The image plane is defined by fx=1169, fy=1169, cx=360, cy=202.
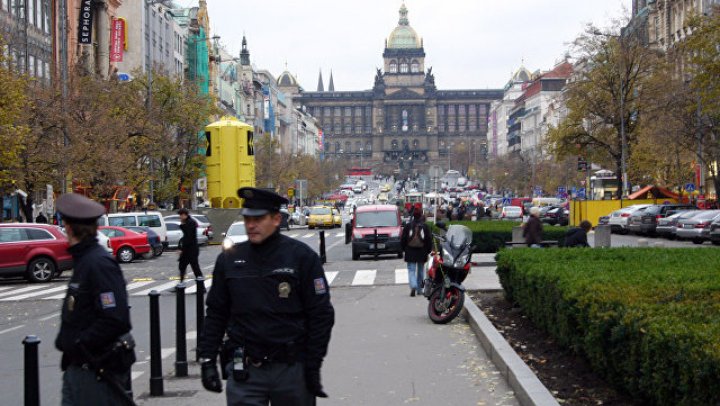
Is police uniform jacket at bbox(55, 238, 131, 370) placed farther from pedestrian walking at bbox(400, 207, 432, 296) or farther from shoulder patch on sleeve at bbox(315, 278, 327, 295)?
pedestrian walking at bbox(400, 207, 432, 296)

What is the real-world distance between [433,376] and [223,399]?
2276 mm

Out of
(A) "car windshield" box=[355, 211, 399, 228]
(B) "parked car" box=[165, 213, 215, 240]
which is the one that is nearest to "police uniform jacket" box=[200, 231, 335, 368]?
(A) "car windshield" box=[355, 211, 399, 228]

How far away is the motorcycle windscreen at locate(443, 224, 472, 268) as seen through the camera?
16.5 metres

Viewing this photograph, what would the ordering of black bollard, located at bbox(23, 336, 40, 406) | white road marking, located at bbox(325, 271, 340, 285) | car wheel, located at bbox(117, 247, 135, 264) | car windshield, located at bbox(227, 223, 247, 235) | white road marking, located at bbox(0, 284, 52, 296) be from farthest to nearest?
car wheel, located at bbox(117, 247, 135, 264) → car windshield, located at bbox(227, 223, 247, 235) → white road marking, located at bbox(325, 271, 340, 285) → white road marking, located at bbox(0, 284, 52, 296) → black bollard, located at bbox(23, 336, 40, 406)

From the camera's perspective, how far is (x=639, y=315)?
27.8 ft

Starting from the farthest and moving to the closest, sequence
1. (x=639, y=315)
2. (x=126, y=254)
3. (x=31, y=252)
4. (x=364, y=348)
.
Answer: (x=126, y=254) → (x=31, y=252) → (x=364, y=348) → (x=639, y=315)

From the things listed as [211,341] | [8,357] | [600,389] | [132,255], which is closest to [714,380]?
[211,341]

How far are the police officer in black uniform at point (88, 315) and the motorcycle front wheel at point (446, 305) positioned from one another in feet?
33.1

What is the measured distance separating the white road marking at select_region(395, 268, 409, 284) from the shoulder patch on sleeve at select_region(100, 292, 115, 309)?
19073mm

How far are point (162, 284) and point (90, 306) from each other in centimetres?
2036

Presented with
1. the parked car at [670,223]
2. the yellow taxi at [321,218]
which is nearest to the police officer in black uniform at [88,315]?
the parked car at [670,223]

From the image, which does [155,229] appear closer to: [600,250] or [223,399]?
[600,250]

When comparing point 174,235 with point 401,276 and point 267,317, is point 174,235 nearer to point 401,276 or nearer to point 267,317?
point 401,276

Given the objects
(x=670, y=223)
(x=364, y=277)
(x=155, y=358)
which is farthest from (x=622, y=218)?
(x=155, y=358)
